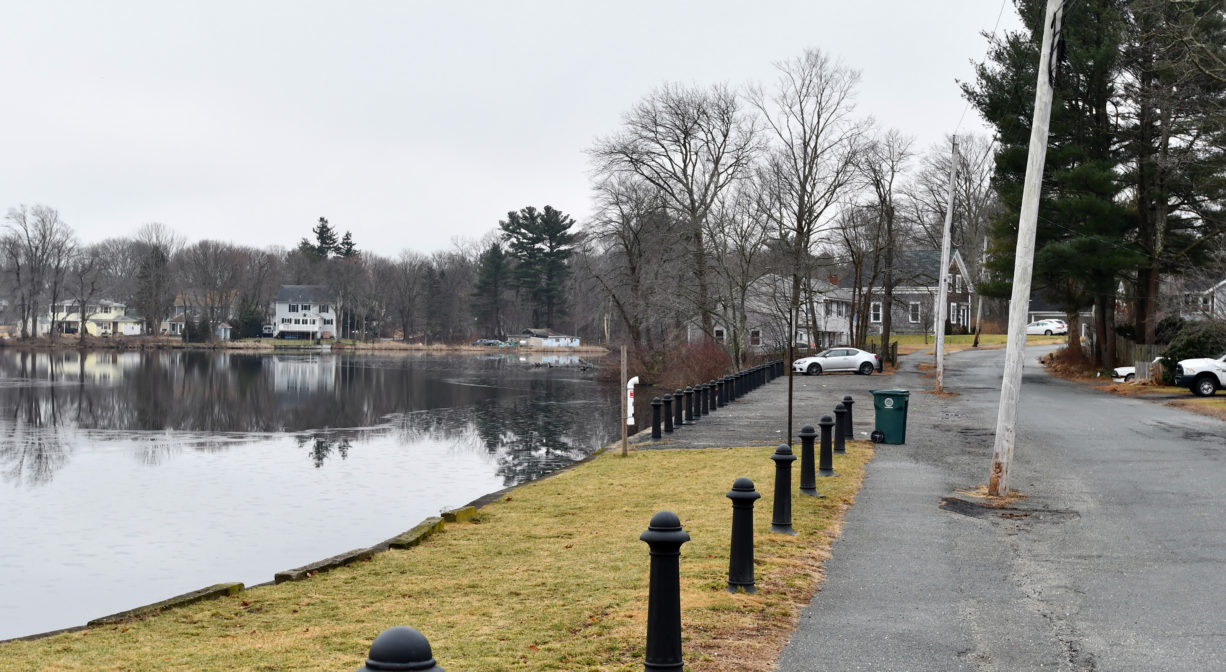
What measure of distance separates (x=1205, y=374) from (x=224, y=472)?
28752 mm

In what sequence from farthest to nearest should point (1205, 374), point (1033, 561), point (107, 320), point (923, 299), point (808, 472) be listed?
point (107, 320)
point (923, 299)
point (1205, 374)
point (808, 472)
point (1033, 561)

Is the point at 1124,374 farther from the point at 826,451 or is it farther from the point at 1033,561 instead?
the point at 1033,561

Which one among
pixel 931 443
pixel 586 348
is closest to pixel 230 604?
pixel 931 443

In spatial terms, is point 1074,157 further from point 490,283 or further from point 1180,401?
point 490,283

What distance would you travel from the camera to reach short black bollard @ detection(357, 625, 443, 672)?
118 inches

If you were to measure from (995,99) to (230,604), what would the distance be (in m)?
38.2

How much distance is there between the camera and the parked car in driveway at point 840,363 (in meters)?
49.9

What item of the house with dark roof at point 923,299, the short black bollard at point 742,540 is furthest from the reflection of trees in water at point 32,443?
the house with dark roof at point 923,299

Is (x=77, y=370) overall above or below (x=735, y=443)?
below

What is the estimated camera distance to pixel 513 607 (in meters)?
8.59

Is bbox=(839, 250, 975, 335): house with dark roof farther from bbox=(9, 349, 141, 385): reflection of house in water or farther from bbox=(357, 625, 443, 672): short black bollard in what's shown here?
bbox=(357, 625, 443, 672): short black bollard

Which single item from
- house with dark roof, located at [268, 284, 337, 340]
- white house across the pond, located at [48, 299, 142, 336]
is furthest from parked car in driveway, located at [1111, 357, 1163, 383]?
white house across the pond, located at [48, 299, 142, 336]

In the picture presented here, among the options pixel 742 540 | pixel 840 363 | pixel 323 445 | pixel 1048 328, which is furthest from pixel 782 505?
pixel 1048 328

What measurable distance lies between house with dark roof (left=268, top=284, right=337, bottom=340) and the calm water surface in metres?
95.8
